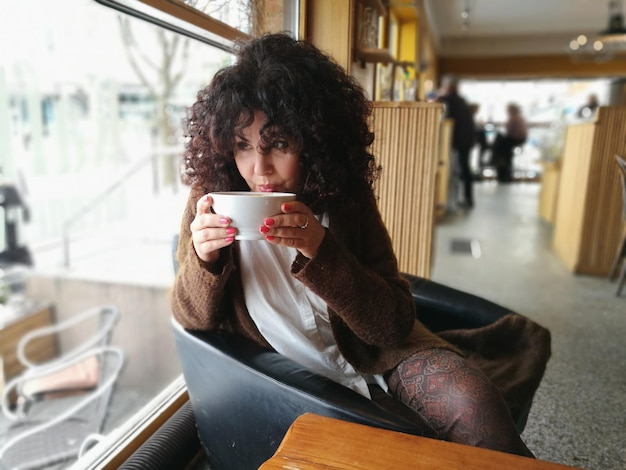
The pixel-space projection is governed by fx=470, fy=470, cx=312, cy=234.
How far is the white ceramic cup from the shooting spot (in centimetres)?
76

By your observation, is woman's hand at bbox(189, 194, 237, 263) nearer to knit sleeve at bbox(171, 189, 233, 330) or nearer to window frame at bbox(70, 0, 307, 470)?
knit sleeve at bbox(171, 189, 233, 330)

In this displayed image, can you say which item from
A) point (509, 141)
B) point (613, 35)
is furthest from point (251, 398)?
point (509, 141)

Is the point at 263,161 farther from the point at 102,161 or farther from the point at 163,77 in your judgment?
the point at 102,161

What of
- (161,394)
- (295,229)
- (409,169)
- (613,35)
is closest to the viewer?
(295,229)

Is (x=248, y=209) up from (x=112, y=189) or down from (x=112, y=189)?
up

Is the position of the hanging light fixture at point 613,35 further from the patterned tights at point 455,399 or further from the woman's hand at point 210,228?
the woman's hand at point 210,228

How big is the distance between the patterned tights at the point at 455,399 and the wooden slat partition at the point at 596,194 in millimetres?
2872

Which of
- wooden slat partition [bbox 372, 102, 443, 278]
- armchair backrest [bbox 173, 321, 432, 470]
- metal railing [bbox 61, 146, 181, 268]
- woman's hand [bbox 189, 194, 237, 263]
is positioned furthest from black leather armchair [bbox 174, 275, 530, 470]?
metal railing [bbox 61, 146, 181, 268]

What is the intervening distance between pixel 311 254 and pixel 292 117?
0.28 meters

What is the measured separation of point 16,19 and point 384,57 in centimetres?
332

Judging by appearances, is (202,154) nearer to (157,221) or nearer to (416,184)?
(416,184)

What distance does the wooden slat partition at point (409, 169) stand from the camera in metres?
1.98

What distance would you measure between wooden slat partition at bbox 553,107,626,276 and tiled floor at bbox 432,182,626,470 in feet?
0.56

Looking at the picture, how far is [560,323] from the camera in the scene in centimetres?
266
